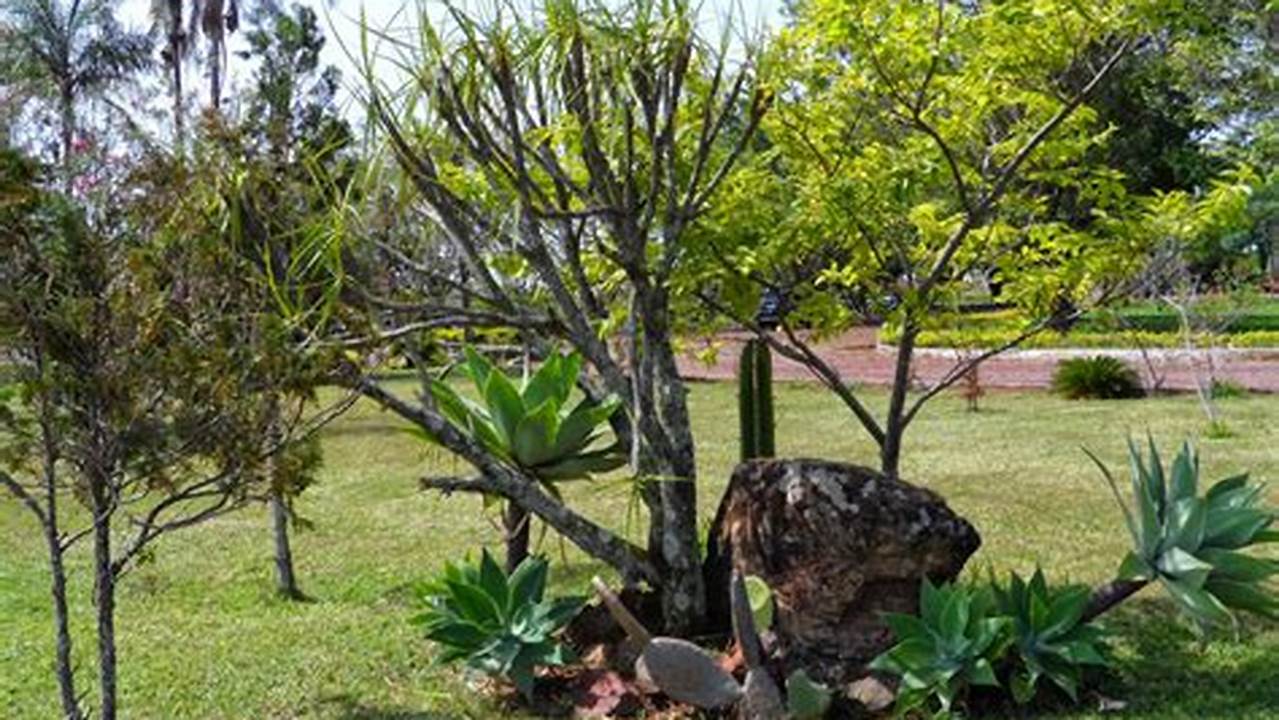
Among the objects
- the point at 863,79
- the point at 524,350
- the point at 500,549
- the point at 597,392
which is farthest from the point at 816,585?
the point at 500,549

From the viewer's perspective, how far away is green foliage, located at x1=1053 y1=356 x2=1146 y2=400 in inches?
749

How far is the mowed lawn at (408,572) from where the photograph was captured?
20.5 ft

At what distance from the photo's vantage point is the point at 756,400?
7.27m

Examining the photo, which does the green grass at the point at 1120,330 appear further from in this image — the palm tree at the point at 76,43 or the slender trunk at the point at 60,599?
the palm tree at the point at 76,43

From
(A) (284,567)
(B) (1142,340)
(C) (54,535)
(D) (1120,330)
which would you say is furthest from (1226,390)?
(C) (54,535)

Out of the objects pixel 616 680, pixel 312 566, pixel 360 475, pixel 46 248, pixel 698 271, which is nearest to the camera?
pixel 46 248

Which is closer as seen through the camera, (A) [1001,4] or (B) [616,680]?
(B) [616,680]

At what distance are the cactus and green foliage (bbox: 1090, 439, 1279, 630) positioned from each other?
7.26 ft

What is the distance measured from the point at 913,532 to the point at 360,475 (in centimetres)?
1018

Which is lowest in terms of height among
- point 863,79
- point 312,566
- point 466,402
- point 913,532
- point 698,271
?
point 312,566

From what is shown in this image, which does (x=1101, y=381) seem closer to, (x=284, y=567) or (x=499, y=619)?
(x=284, y=567)

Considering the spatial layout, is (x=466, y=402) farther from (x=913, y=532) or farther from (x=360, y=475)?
(x=360, y=475)

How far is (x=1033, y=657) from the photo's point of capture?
5.49m

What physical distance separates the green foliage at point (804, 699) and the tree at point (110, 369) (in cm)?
217
